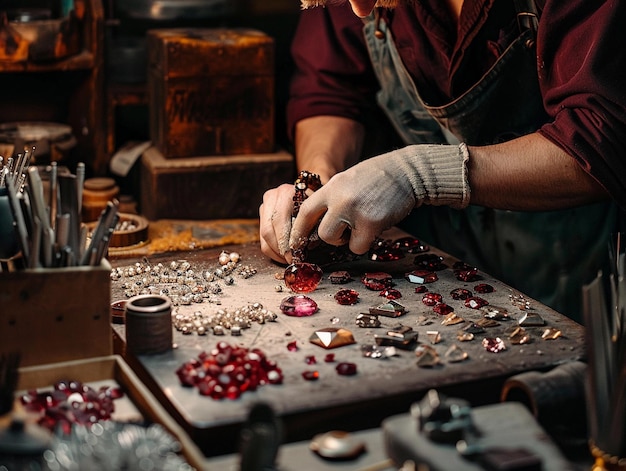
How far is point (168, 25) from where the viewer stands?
3863mm

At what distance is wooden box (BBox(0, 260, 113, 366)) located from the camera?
6.11 feet

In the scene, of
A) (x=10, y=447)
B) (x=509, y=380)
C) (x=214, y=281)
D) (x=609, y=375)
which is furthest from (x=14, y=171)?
(x=609, y=375)

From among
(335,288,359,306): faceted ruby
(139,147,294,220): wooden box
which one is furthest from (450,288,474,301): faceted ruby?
(139,147,294,220): wooden box

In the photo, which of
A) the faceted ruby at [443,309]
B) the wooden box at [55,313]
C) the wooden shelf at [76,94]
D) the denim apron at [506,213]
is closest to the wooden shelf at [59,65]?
the wooden shelf at [76,94]

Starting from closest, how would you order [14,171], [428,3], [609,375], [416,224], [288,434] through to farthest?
[609,375] < [288,434] < [14,171] < [428,3] < [416,224]

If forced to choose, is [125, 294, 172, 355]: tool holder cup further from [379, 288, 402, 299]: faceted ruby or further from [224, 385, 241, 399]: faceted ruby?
[379, 288, 402, 299]: faceted ruby

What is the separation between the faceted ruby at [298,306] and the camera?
7.45ft

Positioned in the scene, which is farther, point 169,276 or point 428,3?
point 428,3

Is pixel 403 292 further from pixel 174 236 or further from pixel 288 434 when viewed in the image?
pixel 174 236

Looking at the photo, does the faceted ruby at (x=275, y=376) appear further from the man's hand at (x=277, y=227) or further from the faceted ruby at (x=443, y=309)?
the man's hand at (x=277, y=227)

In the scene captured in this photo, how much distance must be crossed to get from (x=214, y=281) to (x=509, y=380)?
0.90 meters

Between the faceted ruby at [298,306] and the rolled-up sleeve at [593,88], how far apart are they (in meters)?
0.78

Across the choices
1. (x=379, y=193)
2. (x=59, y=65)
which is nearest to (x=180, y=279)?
(x=379, y=193)

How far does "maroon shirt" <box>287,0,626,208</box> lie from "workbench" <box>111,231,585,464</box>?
448mm
